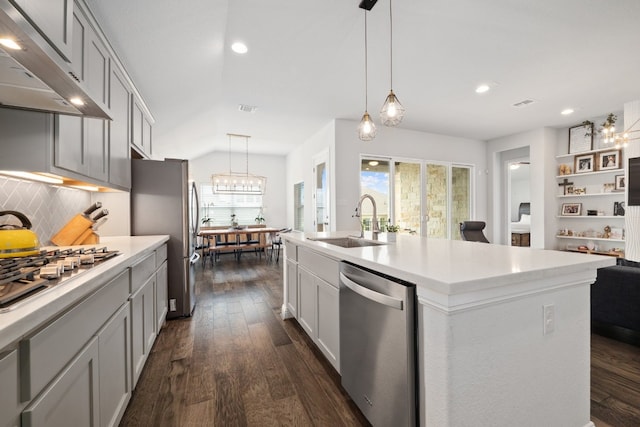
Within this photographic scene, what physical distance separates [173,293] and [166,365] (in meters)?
1.04

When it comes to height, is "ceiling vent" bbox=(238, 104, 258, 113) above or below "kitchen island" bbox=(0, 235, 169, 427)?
above

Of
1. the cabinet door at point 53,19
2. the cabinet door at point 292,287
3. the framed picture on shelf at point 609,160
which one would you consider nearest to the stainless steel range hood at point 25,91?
the cabinet door at point 53,19

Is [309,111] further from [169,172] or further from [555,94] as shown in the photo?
[555,94]

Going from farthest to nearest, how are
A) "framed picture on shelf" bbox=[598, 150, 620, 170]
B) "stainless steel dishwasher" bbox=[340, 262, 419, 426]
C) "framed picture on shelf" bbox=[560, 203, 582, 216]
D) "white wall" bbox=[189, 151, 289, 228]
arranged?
1. "white wall" bbox=[189, 151, 289, 228]
2. "framed picture on shelf" bbox=[560, 203, 582, 216]
3. "framed picture on shelf" bbox=[598, 150, 620, 170]
4. "stainless steel dishwasher" bbox=[340, 262, 419, 426]

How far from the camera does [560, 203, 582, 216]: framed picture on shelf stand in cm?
535

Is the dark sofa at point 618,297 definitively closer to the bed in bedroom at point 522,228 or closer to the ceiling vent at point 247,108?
the ceiling vent at point 247,108

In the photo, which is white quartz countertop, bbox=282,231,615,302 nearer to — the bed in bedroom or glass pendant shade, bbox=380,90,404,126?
glass pendant shade, bbox=380,90,404,126

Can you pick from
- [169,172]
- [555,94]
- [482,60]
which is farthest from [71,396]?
[555,94]

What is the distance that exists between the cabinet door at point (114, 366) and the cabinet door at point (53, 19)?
47.8 inches

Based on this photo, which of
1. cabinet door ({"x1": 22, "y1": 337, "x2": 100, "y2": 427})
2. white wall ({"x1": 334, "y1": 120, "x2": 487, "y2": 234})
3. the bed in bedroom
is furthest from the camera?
the bed in bedroom

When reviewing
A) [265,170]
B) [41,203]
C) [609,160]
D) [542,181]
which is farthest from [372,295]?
[265,170]

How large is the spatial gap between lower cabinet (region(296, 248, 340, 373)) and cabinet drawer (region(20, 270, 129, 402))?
1211mm

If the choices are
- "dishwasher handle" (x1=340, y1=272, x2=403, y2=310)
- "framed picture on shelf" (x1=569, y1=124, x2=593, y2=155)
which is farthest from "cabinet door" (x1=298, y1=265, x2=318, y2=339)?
"framed picture on shelf" (x1=569, y1=124, x2=593, y2=155)

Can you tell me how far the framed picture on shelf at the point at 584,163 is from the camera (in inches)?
202
